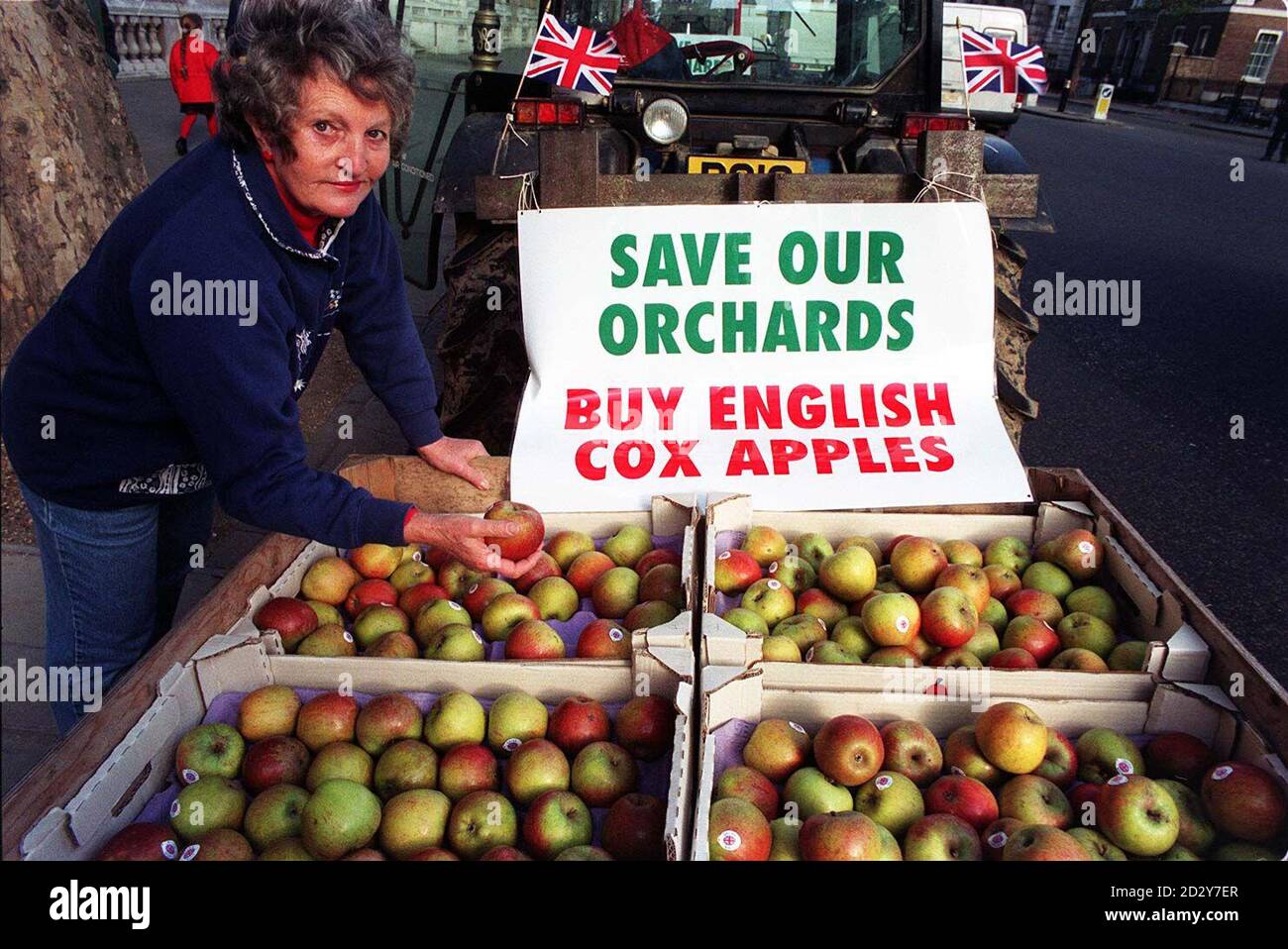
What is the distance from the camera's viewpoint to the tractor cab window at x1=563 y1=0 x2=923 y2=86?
4.42m

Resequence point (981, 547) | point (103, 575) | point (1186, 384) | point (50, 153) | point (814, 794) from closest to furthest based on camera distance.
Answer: point (814, 794) → point (103, 575) → point (981, 547) → point (50, 153) → point (1186, 384)

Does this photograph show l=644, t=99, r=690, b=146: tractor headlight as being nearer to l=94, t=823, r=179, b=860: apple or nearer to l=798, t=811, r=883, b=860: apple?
l=798, t=811, r=883, b=860: apple

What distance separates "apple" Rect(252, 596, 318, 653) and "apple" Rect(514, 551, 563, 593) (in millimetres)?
569

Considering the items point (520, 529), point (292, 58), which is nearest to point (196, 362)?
point (292, 58)

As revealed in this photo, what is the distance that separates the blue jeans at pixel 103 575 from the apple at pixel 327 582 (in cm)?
32

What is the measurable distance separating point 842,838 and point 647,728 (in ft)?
1.56

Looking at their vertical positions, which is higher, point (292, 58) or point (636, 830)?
point (292, 58)

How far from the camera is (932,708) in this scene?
2.11 metres

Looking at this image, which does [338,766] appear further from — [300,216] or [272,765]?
[300,216]

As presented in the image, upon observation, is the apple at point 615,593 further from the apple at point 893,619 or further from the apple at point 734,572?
the apple at point 893,619

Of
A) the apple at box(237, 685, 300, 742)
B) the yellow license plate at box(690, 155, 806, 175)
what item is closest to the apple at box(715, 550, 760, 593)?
the apple at box(237, 685, 300, 742)

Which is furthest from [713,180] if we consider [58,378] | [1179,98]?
[1179,98]

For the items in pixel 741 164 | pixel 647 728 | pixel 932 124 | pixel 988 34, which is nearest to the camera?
pixel 647 728

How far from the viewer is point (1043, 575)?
8.68 feet
